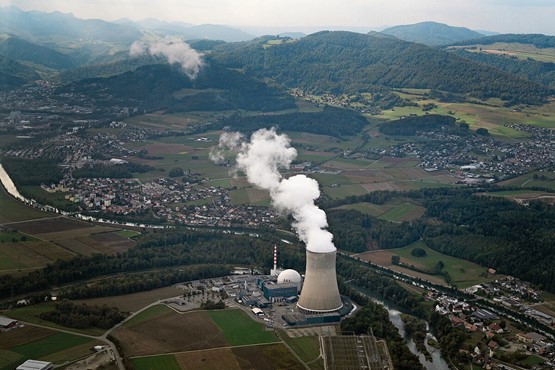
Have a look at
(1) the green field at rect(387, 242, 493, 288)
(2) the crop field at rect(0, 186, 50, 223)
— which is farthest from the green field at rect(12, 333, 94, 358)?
(1) the green field at rect(387, 242, 493, 288)

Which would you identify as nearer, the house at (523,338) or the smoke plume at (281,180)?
the house at (523,338)

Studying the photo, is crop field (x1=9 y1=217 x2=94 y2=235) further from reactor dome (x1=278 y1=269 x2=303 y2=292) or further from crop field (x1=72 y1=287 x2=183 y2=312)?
reactor dome (x1=278 y1=269 x2=303 y2=292)

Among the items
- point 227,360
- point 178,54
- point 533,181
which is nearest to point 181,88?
point 178,54

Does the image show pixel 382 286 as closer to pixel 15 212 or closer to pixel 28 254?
pixel 28 254

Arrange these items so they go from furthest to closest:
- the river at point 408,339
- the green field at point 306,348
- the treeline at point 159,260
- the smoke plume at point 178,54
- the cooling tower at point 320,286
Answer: the smoke plume at point 178,54, the treeline at point 159,260, the cooling tower at point 320,286, the river at point 408,339, the green field at point 306,348

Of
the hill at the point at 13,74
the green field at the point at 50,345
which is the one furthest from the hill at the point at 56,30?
the green field at the point at 50,345

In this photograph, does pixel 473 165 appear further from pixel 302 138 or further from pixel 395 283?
pixel 395 283

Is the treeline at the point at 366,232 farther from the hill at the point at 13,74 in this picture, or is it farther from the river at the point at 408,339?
the hill at the point at 13,74
